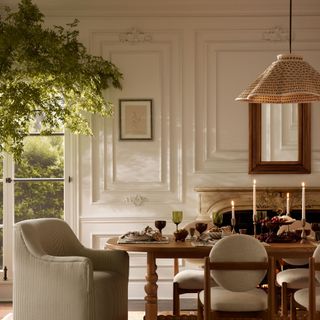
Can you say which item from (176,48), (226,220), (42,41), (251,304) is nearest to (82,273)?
(251,304)

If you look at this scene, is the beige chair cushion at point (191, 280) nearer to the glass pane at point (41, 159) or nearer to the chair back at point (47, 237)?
the chair back at point (47, 237)

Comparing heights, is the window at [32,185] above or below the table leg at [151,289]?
above

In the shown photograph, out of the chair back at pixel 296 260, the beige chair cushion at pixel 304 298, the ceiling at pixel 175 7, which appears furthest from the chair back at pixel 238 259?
the ceiling at pixel 175 7

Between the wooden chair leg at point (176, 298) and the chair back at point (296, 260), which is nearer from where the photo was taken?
the wooden chair leg at point (176, 298)

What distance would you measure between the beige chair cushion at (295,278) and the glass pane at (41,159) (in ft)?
8.39

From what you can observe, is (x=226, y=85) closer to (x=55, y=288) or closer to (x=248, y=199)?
(x=248, y=199)

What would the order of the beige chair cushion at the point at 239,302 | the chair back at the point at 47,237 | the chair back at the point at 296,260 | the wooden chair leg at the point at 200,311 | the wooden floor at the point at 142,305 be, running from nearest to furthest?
1. the beige chair cushion at the point at 239,302
2. the wooden chair leg at the point at 200,311
3. the chair back at the point at 47,237
4. the chair back at the point at 296,260
5. the wooden floor at the point at 142,305

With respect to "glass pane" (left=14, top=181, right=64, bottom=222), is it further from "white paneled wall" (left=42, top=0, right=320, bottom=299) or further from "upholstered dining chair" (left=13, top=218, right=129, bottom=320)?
"upholstered dining chair" (left=13, top=218, right=129, bottom=320)

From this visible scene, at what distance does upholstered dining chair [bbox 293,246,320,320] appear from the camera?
4.09 m

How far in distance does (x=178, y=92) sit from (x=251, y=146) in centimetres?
83

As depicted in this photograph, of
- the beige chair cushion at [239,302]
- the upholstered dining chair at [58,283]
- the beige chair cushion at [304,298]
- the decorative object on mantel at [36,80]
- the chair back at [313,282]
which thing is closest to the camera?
the chair back at [313,282]

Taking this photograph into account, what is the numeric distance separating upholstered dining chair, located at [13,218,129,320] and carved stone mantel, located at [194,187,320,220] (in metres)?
1.59

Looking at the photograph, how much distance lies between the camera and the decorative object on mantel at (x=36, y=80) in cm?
564

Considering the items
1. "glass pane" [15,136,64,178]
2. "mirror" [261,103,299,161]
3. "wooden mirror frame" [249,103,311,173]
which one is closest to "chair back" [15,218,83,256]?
"glass pane" [15,136,64,178]
